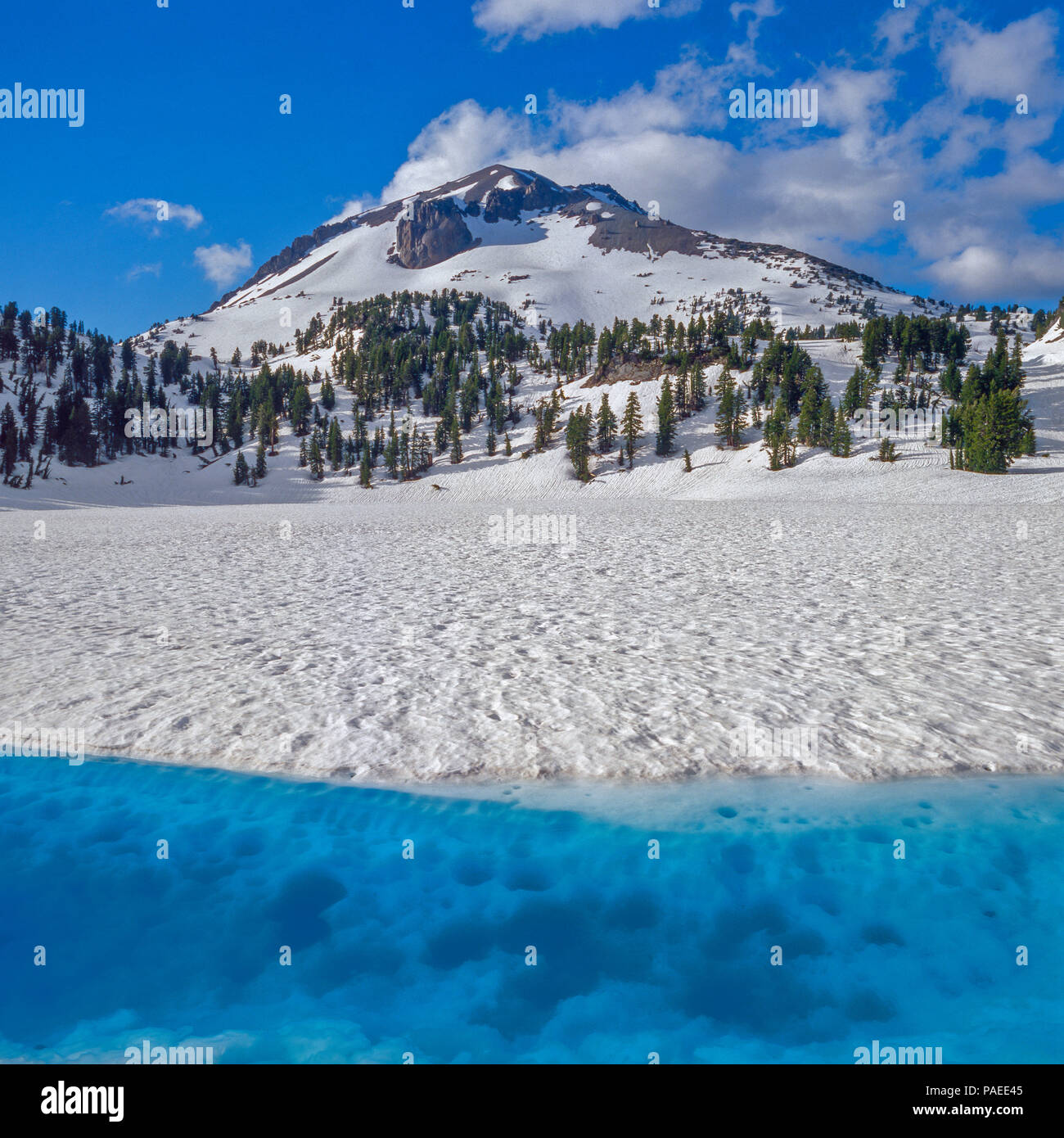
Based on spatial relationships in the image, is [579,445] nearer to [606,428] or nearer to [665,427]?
[606,428]

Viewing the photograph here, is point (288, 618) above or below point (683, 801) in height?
above

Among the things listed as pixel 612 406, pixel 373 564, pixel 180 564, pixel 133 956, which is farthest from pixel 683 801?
pixel 612 406

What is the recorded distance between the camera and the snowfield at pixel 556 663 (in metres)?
7.36

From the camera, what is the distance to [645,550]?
24.8m

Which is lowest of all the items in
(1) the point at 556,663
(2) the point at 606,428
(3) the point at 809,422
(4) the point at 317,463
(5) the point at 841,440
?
(1) the point at 556,663

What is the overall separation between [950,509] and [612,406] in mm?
78942

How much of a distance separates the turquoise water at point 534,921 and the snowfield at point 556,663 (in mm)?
656

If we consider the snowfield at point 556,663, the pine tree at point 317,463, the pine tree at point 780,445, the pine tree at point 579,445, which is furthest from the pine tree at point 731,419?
the snowfield at point 556,663

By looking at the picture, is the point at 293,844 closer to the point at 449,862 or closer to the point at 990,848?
the point at 449,862

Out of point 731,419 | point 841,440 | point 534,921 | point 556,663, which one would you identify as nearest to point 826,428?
point 841,440

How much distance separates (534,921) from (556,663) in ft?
17.4

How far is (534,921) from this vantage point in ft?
16.7

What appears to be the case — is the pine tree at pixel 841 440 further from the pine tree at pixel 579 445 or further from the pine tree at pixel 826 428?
the pine tree at pixel 579 445
